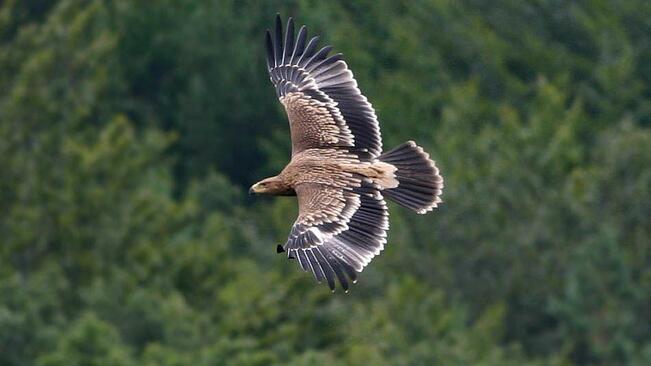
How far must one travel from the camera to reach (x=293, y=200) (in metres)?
38.2

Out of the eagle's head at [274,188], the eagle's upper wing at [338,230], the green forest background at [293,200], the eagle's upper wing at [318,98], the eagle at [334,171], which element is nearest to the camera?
the eagle's upper wing at [338,230]

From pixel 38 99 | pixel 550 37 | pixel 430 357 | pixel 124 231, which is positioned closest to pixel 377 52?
pixel 550 37

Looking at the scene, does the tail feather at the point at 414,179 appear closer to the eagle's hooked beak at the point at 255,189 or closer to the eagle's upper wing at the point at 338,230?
the eagle's upper wing at the point at 338,230

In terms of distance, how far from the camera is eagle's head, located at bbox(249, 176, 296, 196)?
13.9 metres

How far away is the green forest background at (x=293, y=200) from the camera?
32969 mm

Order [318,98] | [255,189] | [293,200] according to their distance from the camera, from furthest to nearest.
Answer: [293,200] → [318,98] → [255,189]

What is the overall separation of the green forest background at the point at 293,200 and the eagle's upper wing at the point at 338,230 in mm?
14514

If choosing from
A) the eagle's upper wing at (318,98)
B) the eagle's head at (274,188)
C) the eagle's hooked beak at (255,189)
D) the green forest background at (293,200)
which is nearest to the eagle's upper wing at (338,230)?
the eagle's head at (274,188)

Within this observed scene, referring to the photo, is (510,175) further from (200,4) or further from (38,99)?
(200,4)

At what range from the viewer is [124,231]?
39406 millimetres

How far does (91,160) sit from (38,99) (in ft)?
9.91

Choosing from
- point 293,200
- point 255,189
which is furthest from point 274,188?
point 293,200

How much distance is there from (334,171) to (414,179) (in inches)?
19.3

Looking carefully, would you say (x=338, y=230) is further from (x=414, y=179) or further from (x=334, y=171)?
(x=414, y=179)
